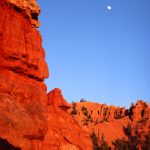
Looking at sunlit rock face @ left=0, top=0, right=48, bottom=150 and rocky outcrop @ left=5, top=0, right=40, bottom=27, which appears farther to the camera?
rocky outcrop @ left=5, top=0, right=40, bottom=27

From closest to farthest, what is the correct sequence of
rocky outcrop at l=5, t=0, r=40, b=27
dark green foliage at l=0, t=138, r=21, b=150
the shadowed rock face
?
dark green foliage at l=0, t=138, r=21, b=150 → the shadowed rock face → rocky outcrop at l=5, t=0, r=40, b=27

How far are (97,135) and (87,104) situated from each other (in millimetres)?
40732

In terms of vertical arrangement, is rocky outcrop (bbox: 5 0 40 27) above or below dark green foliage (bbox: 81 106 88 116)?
below

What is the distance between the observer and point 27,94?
82.1 ft

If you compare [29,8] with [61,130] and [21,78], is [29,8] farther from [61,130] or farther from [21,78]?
[61,130]

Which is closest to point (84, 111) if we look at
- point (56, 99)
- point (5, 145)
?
point (56, 99)

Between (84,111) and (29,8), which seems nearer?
(29,8)

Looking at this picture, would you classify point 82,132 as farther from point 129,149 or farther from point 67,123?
point 129,149

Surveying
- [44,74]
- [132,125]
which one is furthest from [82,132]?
[132,125]

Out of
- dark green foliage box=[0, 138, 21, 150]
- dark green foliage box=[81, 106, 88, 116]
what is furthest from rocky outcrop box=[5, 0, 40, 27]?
dark green foliage box=[81, 106, 88, 116]

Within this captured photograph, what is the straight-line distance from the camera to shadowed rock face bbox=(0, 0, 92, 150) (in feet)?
A: 70.3

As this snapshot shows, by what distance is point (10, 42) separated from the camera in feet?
84.9

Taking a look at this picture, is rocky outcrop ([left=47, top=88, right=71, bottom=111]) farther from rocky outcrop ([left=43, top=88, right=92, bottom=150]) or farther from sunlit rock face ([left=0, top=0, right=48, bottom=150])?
sunlit rock face ([left=0, top=0, right=48, bottom=150])

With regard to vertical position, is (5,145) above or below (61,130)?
below
